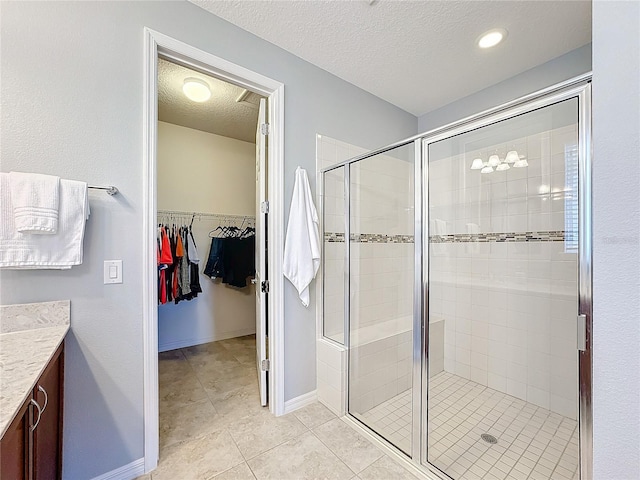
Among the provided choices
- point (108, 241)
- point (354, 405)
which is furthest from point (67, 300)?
point (354, 405)

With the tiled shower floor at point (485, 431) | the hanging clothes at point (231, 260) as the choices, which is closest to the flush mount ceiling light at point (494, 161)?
the tiled shower floor at point (485, 431)

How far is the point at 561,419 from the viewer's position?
1.77 metres

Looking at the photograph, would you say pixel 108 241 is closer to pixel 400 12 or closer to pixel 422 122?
pixel 400 12

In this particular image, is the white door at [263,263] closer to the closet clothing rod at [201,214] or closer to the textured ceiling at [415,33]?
the textured ceiling at [415,33]

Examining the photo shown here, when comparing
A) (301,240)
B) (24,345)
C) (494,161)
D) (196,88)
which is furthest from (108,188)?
(494,161)

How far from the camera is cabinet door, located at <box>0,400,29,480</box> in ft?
2.08

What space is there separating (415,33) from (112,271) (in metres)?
2.35

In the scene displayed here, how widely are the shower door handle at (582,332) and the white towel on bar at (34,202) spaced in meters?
2.15

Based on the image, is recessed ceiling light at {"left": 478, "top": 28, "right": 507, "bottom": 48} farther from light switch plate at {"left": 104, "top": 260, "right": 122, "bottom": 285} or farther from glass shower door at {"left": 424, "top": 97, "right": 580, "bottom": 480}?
light switch plate at {"left": 104, "top": 260, "right": 122, "bottom": 285}

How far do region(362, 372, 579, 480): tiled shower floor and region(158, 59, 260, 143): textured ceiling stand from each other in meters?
2.88

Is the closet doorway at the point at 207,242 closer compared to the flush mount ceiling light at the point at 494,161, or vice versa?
the closet doorway at the point at 207,242

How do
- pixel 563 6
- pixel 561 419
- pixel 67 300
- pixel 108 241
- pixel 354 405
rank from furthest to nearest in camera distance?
pixel 354 405, pixel 561 419, pixel 563 6, pixel 108 241, pixel 67 300
